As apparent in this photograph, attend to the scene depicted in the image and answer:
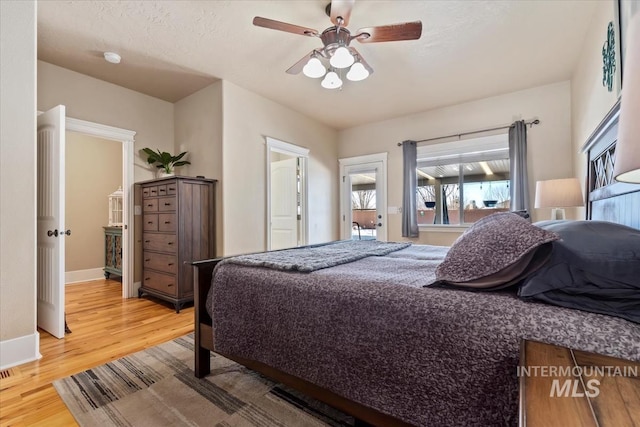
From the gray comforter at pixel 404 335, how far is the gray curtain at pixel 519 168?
296cm

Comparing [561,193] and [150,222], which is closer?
[561,193]

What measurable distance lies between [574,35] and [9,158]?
4799 millimetres

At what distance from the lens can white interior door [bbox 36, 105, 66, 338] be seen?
246cm

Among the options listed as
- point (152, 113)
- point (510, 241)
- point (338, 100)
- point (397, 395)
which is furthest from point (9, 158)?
point (338, 100)

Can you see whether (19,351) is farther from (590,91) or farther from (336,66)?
(590,91)

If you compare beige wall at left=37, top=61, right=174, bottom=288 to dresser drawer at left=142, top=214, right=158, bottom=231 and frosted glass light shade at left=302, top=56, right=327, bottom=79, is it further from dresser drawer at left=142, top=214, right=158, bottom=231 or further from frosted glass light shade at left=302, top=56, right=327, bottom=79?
frosted glass light shade at left=302, top=56, right=327, bottom=79

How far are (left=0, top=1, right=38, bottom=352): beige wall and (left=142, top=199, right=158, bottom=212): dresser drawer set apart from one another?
1.38 metres

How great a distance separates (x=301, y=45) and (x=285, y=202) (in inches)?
102

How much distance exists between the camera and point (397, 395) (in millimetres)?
1045

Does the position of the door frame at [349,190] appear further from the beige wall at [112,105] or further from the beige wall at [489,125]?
the beige wall at [112,105]

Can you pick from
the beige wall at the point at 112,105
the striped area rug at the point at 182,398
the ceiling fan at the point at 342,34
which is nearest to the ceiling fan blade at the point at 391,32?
the ceiling fan at the point at 342,34

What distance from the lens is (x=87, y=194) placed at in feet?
16.0

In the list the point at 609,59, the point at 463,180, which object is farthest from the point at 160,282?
the point at 609,59

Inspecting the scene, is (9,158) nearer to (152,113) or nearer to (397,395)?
(152,113)
